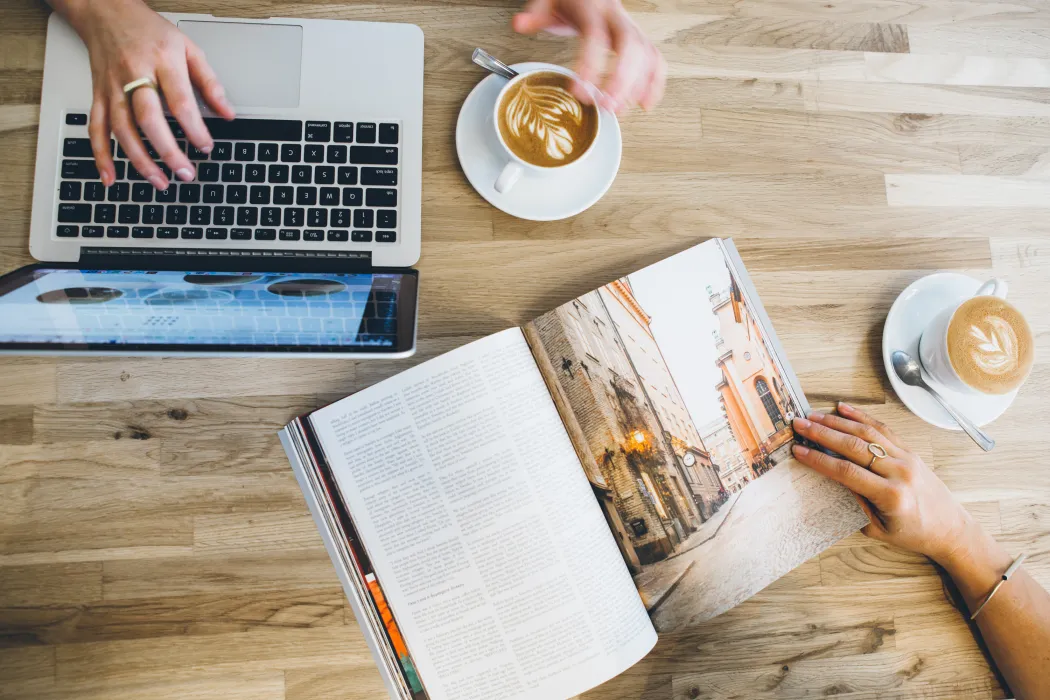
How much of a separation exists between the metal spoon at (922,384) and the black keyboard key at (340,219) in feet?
2.30

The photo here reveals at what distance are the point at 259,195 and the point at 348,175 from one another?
0.34 feet

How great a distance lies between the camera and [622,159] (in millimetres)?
892

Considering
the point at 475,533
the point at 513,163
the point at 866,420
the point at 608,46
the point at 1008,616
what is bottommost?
the point at 475,533

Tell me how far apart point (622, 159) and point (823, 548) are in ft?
1.82

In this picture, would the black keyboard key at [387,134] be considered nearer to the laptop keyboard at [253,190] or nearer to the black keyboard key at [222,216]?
the laptop keyboard at [253,190]

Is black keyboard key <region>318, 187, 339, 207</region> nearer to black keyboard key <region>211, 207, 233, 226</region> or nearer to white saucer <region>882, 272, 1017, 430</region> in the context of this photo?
black keyboard key <region>211, 207, 233, 226</region>

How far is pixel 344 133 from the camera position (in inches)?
31.8

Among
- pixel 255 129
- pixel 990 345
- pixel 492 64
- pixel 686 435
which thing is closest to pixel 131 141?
pixel 255 129

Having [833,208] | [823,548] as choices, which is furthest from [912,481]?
[833,208]

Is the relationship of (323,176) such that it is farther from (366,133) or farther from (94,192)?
(94,192)

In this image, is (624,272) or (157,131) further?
(624,272)

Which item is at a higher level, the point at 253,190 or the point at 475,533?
the point at 253,190

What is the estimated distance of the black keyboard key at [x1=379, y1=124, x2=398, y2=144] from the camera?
0.81 m

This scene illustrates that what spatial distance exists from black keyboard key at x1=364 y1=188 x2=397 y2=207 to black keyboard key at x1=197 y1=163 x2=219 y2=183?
174 mm
